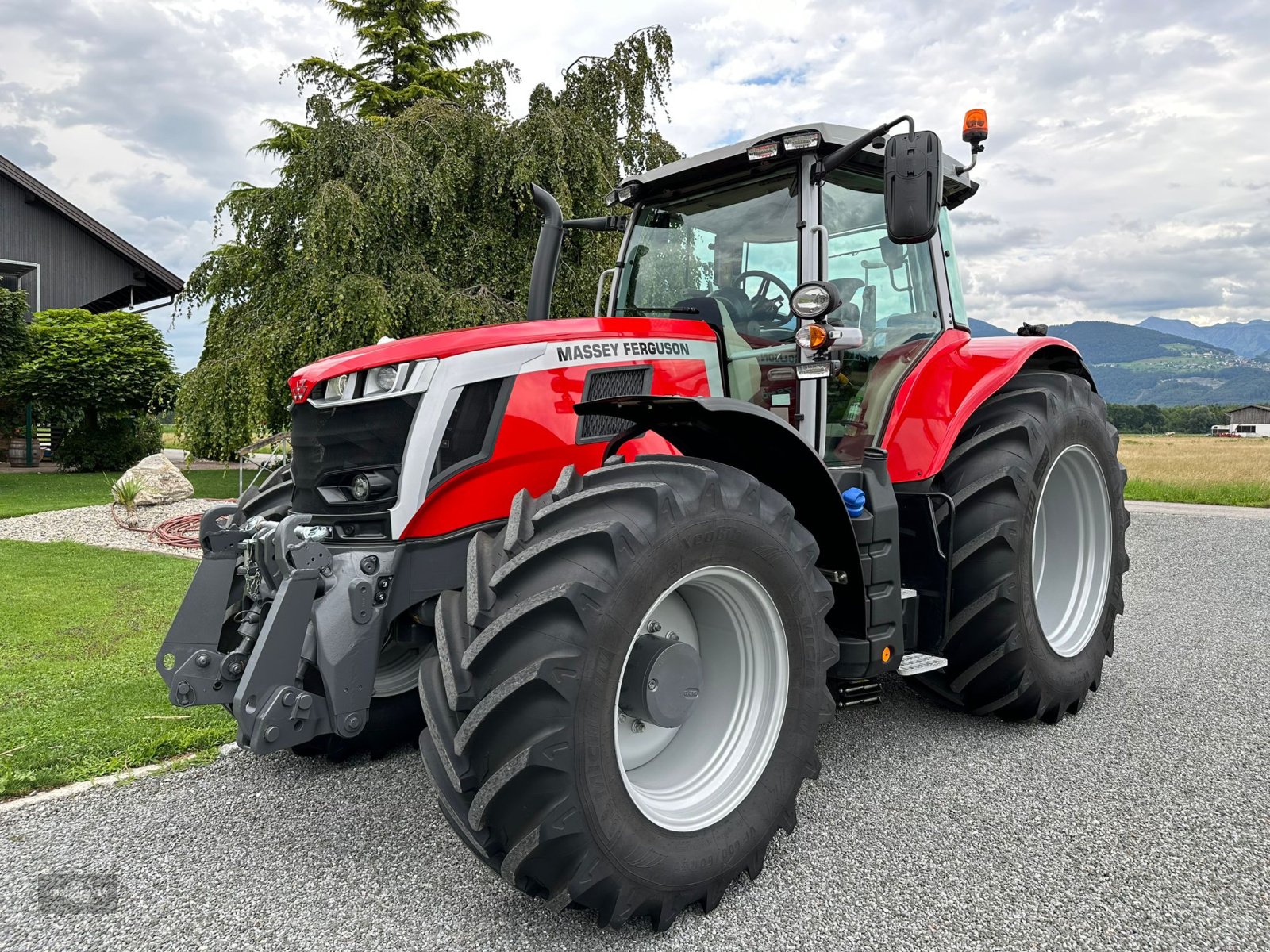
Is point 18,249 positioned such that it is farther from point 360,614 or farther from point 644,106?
point 360,614

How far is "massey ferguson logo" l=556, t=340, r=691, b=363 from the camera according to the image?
2803 millimetres

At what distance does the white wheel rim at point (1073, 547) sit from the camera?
4012mm

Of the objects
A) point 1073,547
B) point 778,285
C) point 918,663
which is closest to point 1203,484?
point 1073,547

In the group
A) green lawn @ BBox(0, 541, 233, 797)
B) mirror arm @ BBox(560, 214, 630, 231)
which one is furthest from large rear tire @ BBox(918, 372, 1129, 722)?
green lawn @ BBox(0, 541, 233, 797)

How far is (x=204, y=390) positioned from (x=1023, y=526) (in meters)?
10.6

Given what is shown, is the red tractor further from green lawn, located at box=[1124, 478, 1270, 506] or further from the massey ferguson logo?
green lawn, located at box=[1124, 478, 1270, 506]

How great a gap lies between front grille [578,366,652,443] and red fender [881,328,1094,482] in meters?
1.05

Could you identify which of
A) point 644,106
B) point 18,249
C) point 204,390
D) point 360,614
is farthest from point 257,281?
point 18,249

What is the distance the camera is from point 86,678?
14.8 ft

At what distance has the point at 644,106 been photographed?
1285cm

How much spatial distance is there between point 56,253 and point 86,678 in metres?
22.5

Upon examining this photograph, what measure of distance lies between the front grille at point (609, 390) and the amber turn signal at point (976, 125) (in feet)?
6.01

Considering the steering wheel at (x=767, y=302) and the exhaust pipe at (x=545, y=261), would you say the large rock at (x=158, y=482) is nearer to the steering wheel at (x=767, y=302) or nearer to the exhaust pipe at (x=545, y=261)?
the exhaust pipe at (x=545, y=261)

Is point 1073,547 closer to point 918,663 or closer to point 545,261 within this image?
point 918,663
